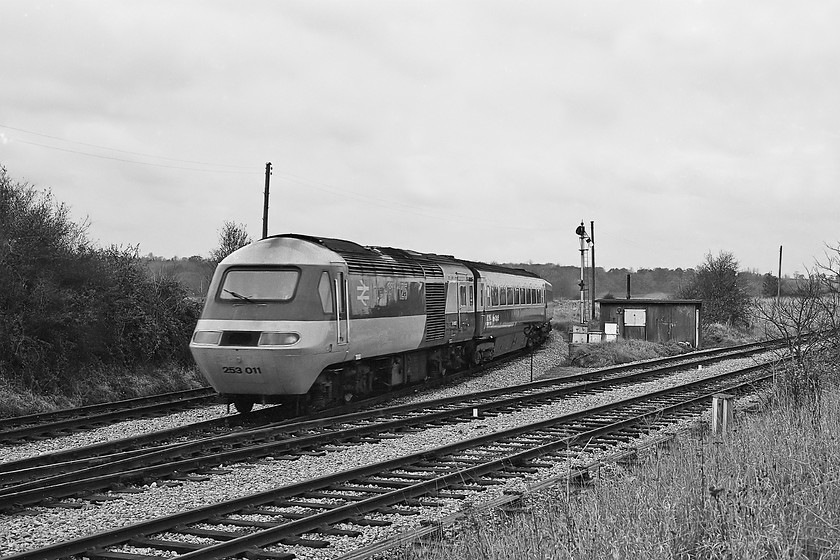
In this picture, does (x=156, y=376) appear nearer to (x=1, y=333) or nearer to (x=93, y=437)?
(x=1, y=333)

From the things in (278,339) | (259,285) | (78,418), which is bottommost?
(78,418)

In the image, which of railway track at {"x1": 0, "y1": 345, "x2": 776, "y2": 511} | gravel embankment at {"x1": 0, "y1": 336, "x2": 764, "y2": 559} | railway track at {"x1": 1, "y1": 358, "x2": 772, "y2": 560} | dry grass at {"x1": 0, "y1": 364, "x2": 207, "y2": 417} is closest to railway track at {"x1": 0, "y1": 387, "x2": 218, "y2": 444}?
gravel embankment at {"x1": 0, "y1": 336, "x2": 764, "y2": 559}

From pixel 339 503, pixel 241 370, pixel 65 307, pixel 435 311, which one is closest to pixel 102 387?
pixel 65 307

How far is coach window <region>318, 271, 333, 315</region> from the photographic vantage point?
46.9ft

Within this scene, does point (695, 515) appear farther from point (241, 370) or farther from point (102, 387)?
point (102, 387)

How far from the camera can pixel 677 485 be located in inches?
264

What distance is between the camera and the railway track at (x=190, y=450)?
896 centimetres

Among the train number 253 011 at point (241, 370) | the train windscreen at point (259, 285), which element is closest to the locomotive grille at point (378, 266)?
the train windscreen at point (259, 285)

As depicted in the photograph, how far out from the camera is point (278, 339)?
13641 mm

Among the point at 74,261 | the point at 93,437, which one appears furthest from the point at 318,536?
the point at 74,261

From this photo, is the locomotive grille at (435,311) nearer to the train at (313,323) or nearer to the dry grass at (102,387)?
the train at (313,323)

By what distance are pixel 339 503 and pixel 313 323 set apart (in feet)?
19.3

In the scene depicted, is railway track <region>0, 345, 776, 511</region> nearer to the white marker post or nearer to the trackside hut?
the white marker post

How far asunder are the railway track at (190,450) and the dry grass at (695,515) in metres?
4.35
